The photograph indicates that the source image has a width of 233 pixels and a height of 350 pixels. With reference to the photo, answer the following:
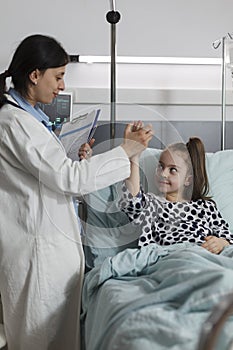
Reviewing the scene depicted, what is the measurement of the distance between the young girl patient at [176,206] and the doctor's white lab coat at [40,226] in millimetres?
270

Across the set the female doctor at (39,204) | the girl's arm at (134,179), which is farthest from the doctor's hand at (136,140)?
the girl's arm at (134,179)

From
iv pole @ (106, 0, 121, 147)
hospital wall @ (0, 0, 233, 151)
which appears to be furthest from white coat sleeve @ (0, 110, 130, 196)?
hospital wall @ (0, 0, 233, 151)

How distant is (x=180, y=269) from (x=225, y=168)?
3.36ft

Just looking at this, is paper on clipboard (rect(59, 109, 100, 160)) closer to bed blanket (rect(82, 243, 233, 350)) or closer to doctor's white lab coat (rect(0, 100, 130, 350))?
doctor's white lab coat (rect(0, 100, 130, 350))

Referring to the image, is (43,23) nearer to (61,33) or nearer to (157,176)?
(61,33)

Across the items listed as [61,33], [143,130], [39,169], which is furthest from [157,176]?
[61,33]

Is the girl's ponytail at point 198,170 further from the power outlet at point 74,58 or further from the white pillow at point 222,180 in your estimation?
the power outlet at point 74,58

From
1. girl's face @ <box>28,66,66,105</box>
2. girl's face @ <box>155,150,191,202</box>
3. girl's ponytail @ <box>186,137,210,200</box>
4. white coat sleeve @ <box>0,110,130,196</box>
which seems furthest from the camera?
girl's ponytail @ <box>186,137,210,200</box>

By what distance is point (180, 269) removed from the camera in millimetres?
1699

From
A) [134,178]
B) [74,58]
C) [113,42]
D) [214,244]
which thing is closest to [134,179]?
[134,178]

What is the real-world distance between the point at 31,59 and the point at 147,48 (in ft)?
4.04

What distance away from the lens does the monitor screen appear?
2.89 m

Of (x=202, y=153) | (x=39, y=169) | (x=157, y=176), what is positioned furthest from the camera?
(x=202, y=153)

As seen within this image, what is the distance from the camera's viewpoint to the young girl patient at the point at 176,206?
2211 millimetres
